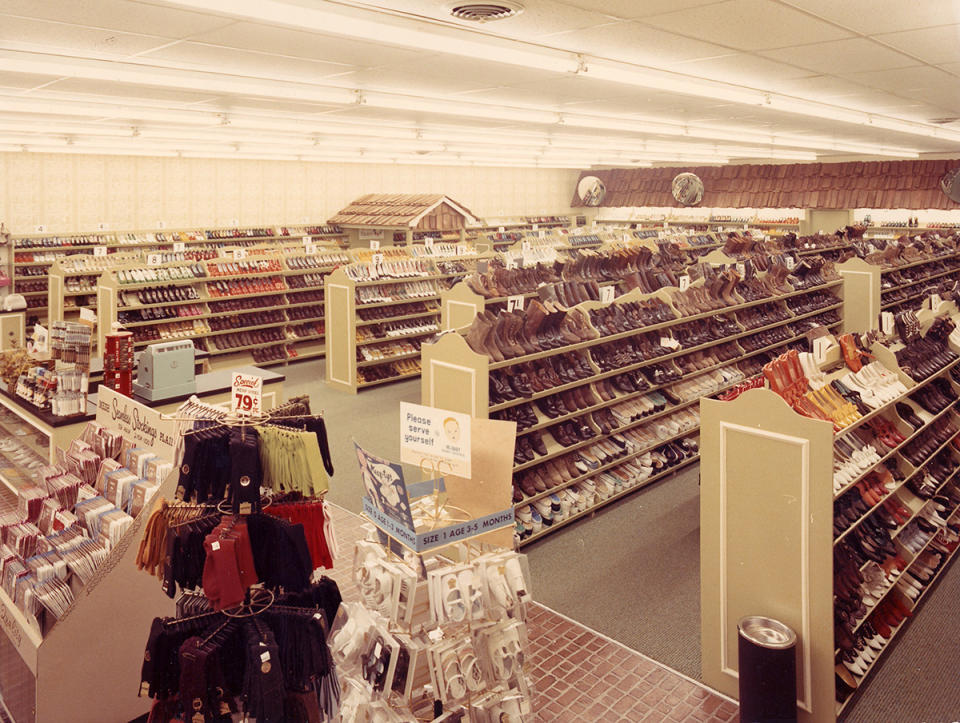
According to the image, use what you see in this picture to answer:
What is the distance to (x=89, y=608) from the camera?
10.8 ft

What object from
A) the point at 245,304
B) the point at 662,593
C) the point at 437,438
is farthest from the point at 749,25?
the point at 245,304

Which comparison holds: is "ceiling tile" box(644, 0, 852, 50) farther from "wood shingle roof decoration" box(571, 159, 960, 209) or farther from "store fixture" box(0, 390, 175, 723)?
"wood shingle roof decoration" box(571, 159, 960, 209)

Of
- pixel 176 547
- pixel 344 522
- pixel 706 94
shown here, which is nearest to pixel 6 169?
pixel 344 522

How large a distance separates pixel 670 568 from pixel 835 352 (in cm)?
187

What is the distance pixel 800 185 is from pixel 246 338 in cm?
1404

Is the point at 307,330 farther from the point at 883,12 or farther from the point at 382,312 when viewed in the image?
the point at 883,12

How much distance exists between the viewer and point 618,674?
152 inches

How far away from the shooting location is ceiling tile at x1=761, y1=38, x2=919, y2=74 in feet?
17.1

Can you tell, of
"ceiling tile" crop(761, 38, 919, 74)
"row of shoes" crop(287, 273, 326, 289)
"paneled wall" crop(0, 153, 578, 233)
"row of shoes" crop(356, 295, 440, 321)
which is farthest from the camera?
"paneled wall" crop(0, 153, 578, 233)

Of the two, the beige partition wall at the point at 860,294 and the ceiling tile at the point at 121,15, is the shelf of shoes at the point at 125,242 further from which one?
the beige partition wall at the point at 860,294

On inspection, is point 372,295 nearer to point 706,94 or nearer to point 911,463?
point 706,94

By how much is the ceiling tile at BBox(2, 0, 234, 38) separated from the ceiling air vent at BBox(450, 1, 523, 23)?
1.33 m

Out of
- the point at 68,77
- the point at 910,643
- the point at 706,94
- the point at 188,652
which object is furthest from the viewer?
the point at 706,94

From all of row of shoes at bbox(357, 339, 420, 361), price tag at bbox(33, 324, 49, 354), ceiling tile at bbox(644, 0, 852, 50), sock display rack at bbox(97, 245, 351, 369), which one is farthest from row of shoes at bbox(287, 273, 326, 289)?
ceiling tile at bbox(644, 0, 852, 50)
